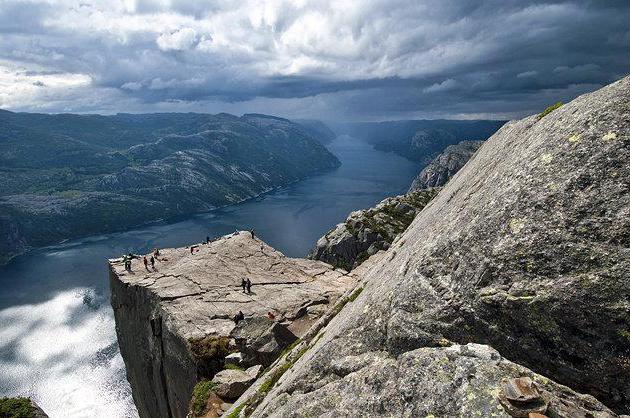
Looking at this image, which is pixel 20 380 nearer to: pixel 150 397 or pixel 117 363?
pixel 117 363

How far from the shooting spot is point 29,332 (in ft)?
537

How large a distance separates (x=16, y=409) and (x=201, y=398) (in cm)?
3469

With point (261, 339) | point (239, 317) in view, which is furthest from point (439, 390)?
point (239, 317)

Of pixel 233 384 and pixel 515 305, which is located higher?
pixel 515 305

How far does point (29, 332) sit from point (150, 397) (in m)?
150

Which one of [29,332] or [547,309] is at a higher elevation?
[547,309]

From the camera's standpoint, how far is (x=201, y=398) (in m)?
28.2

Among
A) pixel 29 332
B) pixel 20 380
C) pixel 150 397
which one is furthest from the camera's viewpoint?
pixel 29 332

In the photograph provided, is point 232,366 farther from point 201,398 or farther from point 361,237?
point 361,237

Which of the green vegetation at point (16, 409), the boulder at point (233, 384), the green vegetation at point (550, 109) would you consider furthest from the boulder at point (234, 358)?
the green vegetation at point (16, 409)

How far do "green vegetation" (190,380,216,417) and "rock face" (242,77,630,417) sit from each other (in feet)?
51.3

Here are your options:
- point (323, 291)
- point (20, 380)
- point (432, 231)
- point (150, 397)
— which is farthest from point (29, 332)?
point (432, 231)

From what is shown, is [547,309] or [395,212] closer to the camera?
[547,309]

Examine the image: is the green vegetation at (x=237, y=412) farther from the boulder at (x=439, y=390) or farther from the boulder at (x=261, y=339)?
the boulder at (x=261, y=339)
